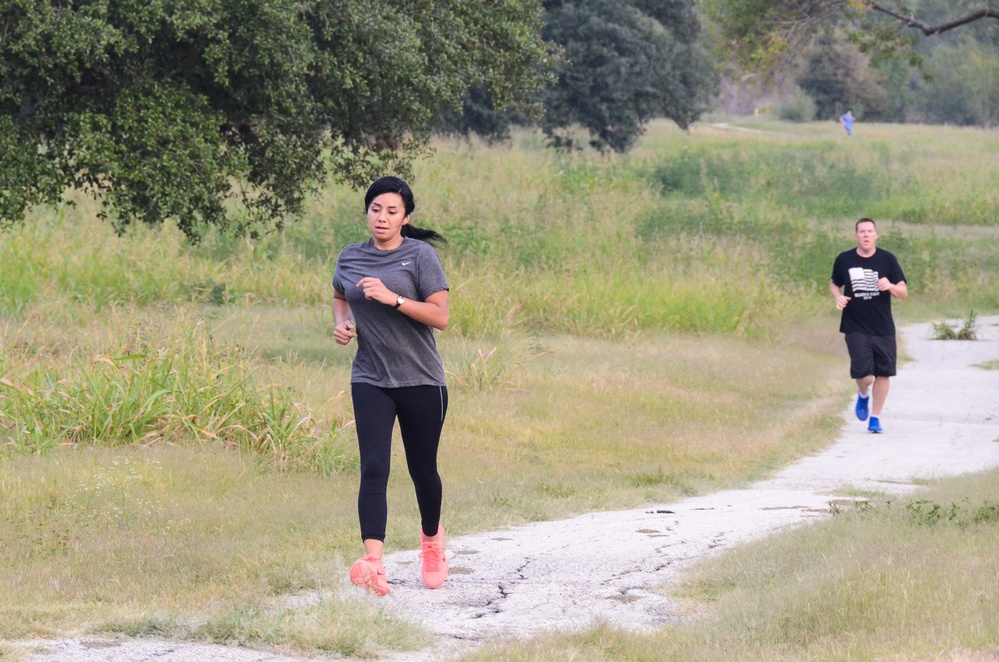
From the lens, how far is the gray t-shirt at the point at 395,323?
6.15 meters

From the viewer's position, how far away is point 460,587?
21.1 ft

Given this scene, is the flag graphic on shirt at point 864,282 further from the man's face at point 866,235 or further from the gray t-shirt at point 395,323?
the gray t-shirt at point 395,323

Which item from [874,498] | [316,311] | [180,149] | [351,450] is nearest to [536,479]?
[351,450]

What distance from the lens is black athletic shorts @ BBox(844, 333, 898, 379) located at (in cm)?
1259

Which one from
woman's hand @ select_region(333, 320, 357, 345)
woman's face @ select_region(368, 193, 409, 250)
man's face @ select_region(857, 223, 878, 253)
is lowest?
woman's hand @ select_region(333, 320, 357, 345)

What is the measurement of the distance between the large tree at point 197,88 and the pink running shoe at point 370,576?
5942mm

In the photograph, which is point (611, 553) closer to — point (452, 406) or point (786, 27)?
point (452, 406)

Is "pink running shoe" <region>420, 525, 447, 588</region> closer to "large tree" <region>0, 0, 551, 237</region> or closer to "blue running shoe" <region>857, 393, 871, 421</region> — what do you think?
"large tree" <region>0, 0, 551, 237</region>

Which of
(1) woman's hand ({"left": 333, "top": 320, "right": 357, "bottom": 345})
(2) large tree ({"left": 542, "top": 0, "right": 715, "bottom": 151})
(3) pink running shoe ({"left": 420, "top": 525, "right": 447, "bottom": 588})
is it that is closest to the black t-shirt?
(3) pink running shoe ({"left": 420, "top": 525, "right": 447, "bottom": 588})

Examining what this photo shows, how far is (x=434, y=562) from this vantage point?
21.1 feet

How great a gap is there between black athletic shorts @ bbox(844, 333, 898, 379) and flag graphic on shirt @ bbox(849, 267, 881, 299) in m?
0.40

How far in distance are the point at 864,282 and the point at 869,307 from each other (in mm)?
289

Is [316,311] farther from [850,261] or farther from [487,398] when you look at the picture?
[850,261]

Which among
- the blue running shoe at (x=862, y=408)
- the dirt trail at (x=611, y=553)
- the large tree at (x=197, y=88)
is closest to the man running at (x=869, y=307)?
the blue running shoe at (x=862, y=408)
